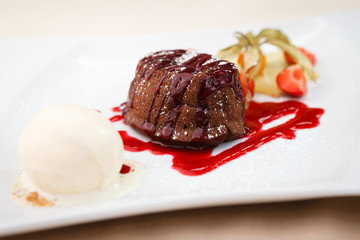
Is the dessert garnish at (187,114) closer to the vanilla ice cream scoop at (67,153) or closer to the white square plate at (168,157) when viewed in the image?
the white square plate at (168,157)

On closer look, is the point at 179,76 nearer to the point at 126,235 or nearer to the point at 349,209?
the point at 126,235

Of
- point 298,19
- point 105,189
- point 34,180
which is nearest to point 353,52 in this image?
point 298,19

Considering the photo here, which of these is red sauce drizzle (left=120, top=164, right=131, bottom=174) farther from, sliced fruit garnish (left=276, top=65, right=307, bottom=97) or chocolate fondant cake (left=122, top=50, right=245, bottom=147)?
sliced fruit garnish (left=276, top=65, right=307, bottom=97)

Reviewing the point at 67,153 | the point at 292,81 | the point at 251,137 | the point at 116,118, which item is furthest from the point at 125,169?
the point at 292,81

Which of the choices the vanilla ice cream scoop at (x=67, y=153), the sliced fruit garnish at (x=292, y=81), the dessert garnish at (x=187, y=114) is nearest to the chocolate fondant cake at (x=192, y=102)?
the dessert garnish at (x=187, y=114)

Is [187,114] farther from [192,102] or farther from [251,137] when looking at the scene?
[251,137]

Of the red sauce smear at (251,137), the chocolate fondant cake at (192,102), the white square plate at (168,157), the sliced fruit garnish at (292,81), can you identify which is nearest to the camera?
the white square plate at (168,157)
